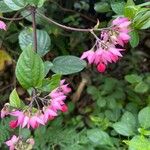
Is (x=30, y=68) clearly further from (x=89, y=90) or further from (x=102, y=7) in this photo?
(x=89, y=90)

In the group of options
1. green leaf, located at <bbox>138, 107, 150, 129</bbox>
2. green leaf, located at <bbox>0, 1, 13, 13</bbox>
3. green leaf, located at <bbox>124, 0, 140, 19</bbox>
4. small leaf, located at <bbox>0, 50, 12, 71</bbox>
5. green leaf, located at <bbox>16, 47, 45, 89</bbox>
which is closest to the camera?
green leaf, located at <bbox>16, 47, 45, 89</bbox>

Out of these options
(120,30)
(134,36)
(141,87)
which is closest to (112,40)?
(120,30)

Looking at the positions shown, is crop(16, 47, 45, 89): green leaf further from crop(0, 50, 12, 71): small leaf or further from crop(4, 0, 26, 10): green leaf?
crop(0, 50, 12, 71): small leaf

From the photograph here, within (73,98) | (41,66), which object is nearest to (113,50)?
(41,66)

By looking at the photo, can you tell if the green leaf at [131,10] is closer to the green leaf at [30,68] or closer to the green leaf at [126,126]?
the green leaf at [30,68]

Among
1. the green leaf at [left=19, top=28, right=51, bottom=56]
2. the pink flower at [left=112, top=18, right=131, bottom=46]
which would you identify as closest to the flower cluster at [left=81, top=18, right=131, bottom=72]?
the pink flower at [left=112, top=18, right=131, bottom=46]
